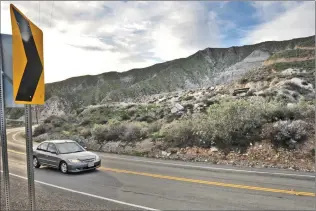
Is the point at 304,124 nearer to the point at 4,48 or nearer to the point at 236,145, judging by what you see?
the point at 236,145

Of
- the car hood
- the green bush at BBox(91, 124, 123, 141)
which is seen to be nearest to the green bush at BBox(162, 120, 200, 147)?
the green bush at BBox(91, 124, 123, 141)

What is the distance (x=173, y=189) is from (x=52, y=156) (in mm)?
6138

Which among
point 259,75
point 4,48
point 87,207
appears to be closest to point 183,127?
point 87,207

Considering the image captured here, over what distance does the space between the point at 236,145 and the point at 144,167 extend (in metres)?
5.17

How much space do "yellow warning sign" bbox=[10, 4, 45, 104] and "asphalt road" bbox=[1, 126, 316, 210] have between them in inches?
195

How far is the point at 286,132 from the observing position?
14.1 m

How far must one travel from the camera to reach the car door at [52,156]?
40.5ft

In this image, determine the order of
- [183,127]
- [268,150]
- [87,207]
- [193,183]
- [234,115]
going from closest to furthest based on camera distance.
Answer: [87,207], [193,183], [268,150], [234,115], [183,127]

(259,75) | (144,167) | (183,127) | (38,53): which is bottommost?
(144,167)

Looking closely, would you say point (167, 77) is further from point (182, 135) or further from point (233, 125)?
point (233, 125)

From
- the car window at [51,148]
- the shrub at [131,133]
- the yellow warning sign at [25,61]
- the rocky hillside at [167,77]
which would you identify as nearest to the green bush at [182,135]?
the shrub at [131,133]

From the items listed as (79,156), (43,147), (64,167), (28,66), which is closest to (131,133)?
(43,147)

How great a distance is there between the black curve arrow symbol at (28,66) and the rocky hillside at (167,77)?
43.0 m

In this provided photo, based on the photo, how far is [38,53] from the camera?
2.91 metres
